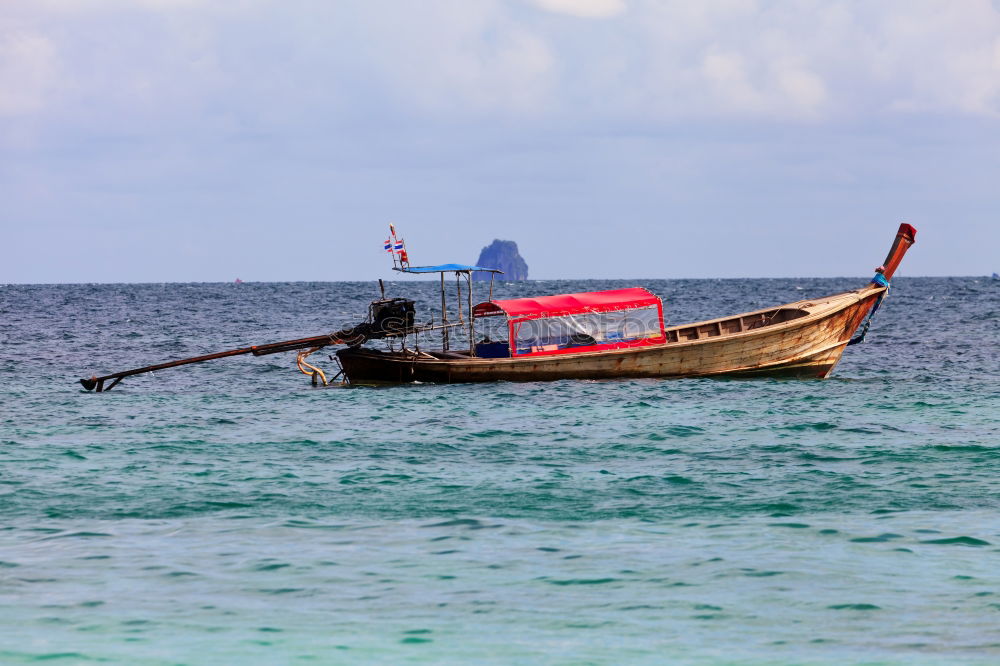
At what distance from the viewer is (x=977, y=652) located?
9.49 meters

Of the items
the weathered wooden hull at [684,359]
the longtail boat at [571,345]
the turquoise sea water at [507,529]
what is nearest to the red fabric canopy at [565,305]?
the longtail boat at [571,345]

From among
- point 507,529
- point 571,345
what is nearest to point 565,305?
point 571,345

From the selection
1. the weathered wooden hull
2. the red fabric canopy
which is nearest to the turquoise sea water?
the weathered wooden hull

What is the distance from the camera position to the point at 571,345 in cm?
3122

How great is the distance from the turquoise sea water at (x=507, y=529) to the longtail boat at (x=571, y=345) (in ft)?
6.76

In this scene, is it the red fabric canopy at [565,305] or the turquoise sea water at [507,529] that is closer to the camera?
the turquoise sea water at [507,529]

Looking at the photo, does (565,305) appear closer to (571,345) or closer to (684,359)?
(571,345)

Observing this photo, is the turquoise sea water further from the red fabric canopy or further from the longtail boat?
the red fabric canopy

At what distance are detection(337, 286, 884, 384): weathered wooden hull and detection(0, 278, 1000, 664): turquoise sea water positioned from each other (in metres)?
2.00

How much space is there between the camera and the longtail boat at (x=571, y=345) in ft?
100

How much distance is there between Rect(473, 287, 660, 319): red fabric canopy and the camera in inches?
1213

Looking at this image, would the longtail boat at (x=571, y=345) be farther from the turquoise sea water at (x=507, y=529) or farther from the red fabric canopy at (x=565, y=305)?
the turquoise sea water at (x=507, y=529)

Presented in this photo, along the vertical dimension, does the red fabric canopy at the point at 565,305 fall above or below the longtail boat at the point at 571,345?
above

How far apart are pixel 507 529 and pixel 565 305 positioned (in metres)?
17.5
